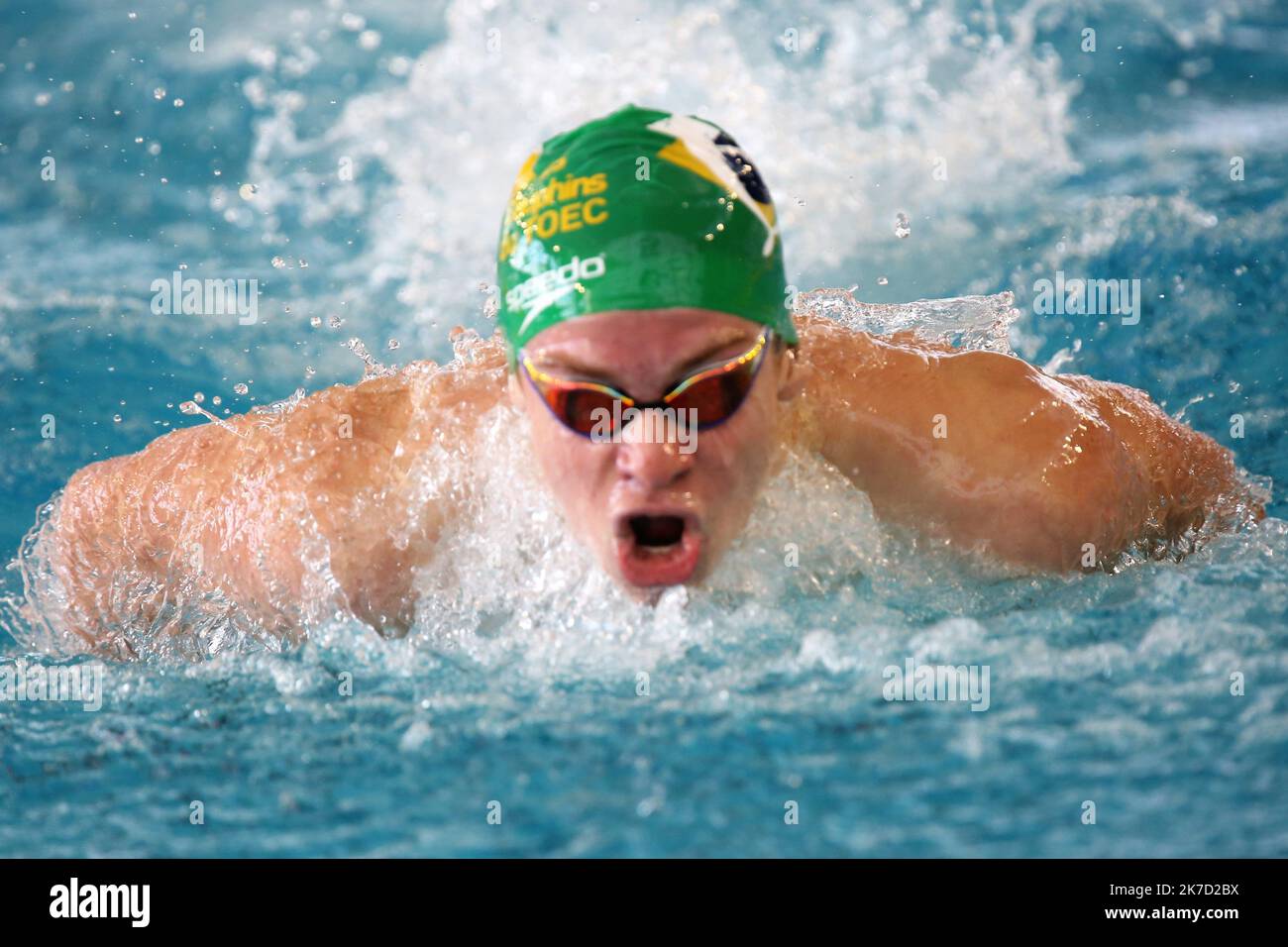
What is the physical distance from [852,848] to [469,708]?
0.75 m

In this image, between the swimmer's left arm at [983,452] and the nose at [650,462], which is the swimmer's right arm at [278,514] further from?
the swimmer's left arm at [983,452]

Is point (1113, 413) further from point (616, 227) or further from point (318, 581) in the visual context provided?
point (318, 581)

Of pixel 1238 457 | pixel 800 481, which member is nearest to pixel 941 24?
pixel 1238 457

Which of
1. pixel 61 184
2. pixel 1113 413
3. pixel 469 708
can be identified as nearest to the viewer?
pixel 469 708

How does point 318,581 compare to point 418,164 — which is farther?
point 418,164

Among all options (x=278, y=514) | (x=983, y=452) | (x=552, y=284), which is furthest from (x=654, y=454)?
(x=278, y=514)

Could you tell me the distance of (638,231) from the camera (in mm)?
2291

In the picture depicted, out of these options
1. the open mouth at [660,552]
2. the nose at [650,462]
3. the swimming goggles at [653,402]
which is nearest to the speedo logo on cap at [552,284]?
the swimming goggles at [653,402]

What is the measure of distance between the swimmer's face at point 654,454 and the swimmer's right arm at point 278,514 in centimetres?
40

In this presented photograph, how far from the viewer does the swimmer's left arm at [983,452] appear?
8.39 feet

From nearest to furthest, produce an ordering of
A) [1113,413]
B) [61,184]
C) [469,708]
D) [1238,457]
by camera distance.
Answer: [469,708]
[1113,413]
[1238,457]
[61,184]

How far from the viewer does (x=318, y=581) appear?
2588 mm

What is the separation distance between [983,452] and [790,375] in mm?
417

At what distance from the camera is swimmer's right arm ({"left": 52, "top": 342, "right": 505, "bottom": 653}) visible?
2602mm
